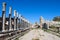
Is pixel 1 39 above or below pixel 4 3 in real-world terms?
below

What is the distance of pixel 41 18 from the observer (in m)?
Result: 153

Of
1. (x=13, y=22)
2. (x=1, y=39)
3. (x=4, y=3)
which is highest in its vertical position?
(x=4, y=3)

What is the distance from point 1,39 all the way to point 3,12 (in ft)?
5.84

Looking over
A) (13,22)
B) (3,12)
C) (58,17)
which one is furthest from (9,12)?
(58,17)

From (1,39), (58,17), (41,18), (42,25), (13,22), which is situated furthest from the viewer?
(58,17)

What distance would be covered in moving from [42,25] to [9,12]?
122m

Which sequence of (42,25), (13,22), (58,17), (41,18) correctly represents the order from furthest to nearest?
(58,17), (41,18), (42,25), (13,22)

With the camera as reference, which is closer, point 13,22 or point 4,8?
point 4,8

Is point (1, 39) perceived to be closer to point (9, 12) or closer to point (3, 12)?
point (3, 12)

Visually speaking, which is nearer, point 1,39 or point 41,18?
point 1,39

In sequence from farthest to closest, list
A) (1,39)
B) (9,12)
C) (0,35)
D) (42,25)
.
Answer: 1. (42,25)
2. (9,12)
3. (1,39)
4. (0,35)

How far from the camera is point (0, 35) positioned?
34.3ft

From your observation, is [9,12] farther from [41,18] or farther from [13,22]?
[41,18]

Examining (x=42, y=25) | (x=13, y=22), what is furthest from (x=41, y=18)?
(x=13, y=22)
